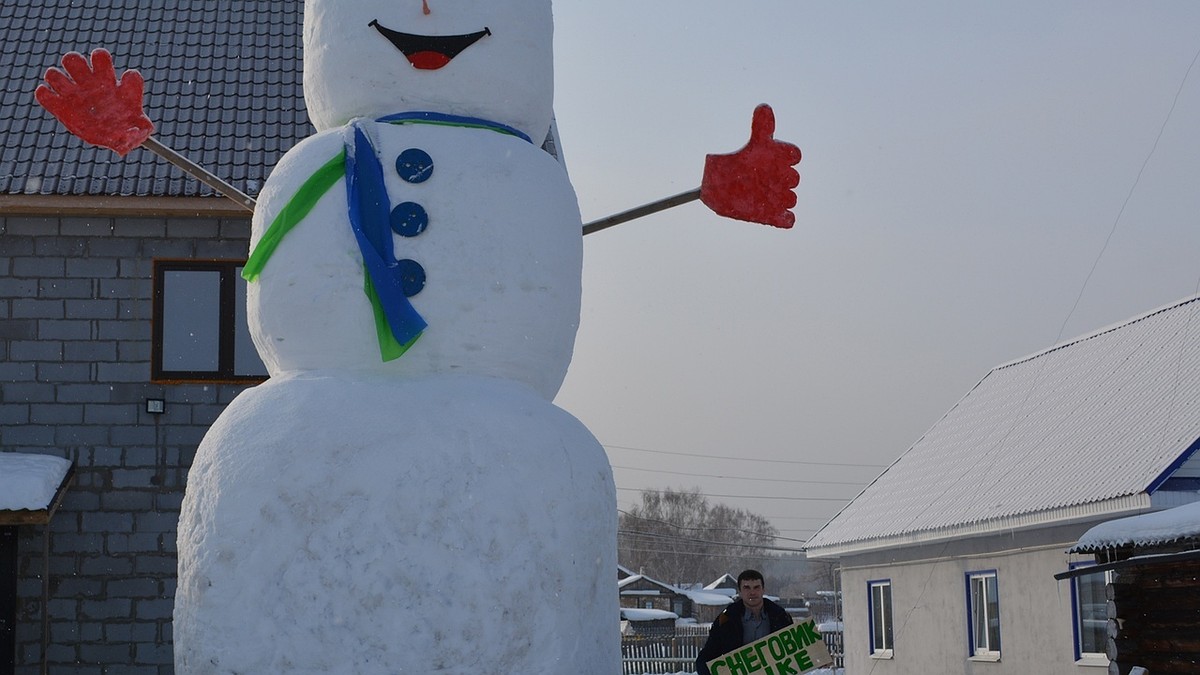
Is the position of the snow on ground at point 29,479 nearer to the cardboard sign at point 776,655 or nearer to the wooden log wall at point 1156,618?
the cardboard sign at point 776,655

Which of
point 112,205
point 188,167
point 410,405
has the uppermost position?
point 112,205

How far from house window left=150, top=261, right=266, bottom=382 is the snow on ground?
1120 mm

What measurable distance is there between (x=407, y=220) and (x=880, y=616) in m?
15.7

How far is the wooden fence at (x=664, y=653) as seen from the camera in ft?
104

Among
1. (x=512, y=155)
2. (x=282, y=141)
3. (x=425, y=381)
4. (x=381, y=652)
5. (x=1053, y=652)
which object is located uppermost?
(x=282, y=141)

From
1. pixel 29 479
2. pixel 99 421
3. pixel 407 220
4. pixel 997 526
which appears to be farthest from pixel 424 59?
pixel 997 526

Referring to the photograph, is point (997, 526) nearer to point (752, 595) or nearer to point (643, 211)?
point (752, 595)

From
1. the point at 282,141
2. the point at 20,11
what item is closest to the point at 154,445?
the point at 282,141

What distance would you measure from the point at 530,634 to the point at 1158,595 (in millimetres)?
6431

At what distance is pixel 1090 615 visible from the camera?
45.8ft

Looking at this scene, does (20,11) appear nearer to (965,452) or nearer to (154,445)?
(154,445)

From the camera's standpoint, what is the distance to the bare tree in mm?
78750

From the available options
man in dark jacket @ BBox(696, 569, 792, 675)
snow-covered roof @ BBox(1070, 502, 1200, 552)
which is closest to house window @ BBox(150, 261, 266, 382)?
man in dark jacket @ BBox(696, 569, 792, 675)

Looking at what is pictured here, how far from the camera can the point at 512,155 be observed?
206 inches
